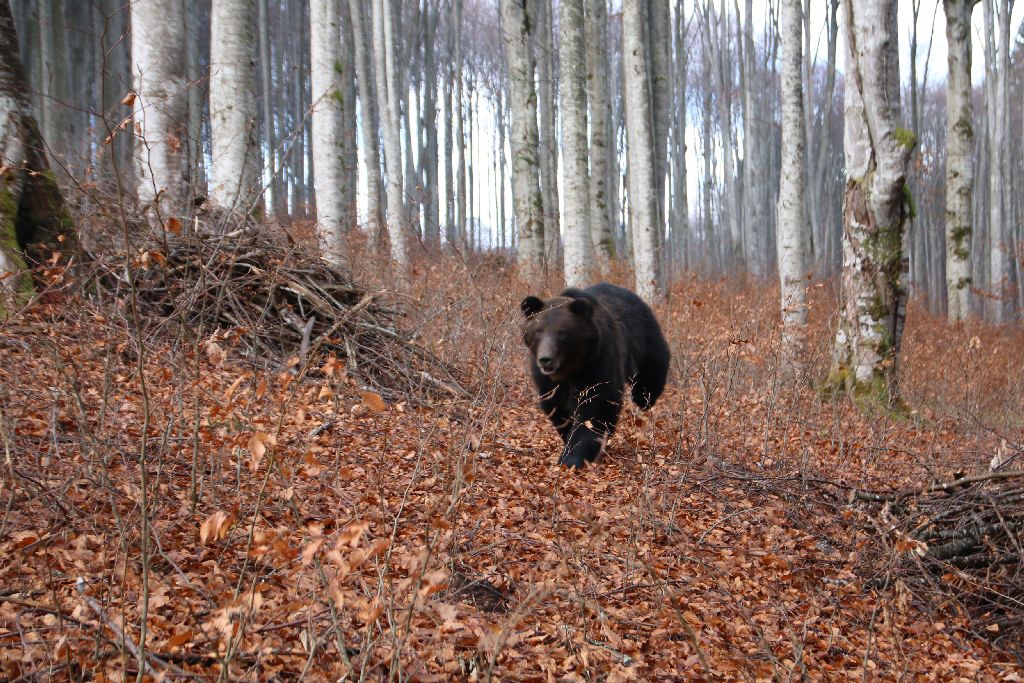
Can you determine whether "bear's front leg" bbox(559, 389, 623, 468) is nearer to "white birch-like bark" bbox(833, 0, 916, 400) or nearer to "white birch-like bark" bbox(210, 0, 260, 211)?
"white birch-like bark" bbox(833, 0, 916, 400)

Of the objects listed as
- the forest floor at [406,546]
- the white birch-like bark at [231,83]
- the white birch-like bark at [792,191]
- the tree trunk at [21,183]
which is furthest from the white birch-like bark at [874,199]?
the tree trunk at [21,183]

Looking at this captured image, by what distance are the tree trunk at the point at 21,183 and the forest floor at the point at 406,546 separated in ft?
1.69

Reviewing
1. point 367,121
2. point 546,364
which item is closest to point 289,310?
point 546,364

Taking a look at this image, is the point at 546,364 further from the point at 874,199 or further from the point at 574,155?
the point at 574,155

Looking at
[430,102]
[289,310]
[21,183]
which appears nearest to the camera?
[21,183]

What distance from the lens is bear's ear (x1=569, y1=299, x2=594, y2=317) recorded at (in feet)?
19.5

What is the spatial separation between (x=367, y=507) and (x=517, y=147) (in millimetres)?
10826

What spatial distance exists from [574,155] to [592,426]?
732 centimetres

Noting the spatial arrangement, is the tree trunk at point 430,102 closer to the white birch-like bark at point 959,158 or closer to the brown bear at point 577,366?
the white birch-like bark at point 959,158

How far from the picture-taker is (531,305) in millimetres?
6051

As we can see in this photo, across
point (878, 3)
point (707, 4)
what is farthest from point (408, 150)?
point (878, 3)

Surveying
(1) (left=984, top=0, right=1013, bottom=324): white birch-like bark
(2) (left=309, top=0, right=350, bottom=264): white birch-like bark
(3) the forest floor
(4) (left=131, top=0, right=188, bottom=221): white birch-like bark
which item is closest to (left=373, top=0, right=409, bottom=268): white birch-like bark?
(2) (left=309, top=0, right=350, bottom=264): white birch-like bark

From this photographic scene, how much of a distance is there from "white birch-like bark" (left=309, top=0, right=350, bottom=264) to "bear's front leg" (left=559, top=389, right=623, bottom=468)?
17.8 feet

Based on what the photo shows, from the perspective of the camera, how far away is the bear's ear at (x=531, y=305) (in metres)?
5.96
